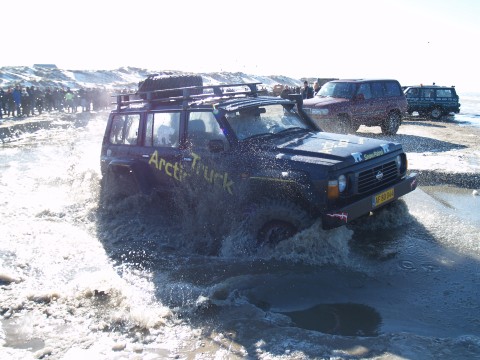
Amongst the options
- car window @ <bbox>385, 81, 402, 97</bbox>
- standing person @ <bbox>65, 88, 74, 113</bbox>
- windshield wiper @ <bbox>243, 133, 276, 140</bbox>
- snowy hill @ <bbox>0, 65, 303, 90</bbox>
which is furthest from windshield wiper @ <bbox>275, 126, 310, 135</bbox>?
snowy hill @ <bbox>0, 65, 303, 90</bbox>

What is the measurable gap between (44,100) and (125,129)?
2309 centimetres

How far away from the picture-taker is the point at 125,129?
22.3ft

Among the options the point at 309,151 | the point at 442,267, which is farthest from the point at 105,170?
the point at 442,267

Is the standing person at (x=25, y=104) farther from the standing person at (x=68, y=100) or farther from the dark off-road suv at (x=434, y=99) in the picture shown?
the dark off-road suv at (x=434, y=99)

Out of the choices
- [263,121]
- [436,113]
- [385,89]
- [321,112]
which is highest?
[385,89]

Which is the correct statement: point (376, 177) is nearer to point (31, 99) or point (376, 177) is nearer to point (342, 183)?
point (342, 183)

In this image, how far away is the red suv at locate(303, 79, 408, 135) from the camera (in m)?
13.0

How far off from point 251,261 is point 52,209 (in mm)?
4338

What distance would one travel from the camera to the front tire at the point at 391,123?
47.1 ft

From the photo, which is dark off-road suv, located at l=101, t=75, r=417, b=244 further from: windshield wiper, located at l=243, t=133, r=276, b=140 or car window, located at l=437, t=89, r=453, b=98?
car window, located at l=437, t=89, r=453, b=98

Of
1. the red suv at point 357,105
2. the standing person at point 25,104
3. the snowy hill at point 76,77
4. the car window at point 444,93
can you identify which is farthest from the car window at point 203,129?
the snowy hill at point 76,77

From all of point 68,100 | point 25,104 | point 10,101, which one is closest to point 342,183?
point 10,101

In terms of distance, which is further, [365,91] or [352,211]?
[365,91]

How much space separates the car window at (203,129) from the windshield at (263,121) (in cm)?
19
